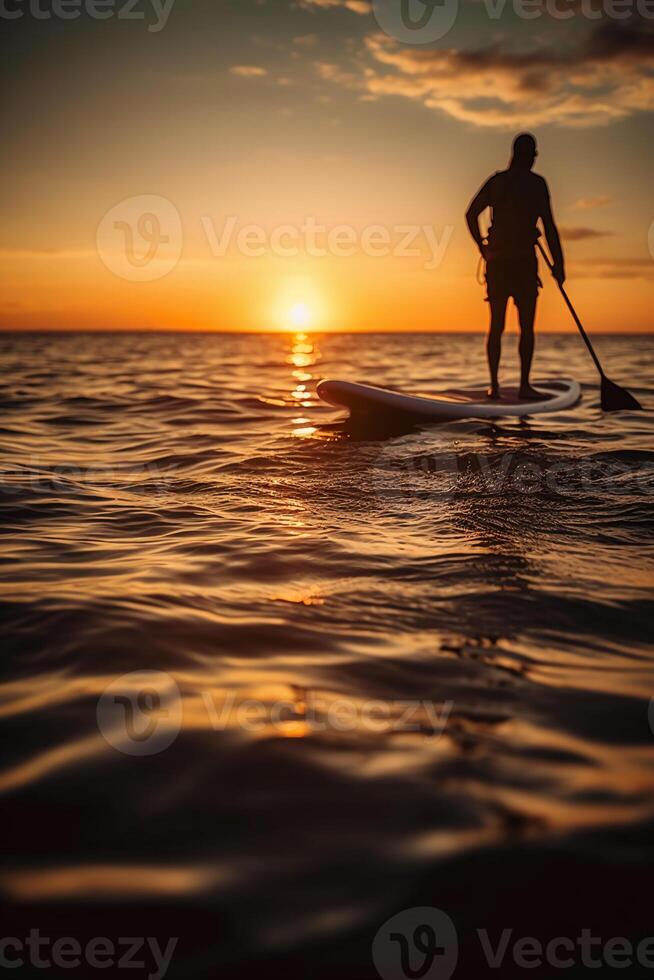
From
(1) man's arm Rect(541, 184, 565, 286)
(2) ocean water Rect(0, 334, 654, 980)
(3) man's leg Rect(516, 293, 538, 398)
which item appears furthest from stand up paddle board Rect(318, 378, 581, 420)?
(2) ocean water Rect(0, 334, 654, 980)

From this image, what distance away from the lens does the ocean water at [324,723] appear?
4.03 ft

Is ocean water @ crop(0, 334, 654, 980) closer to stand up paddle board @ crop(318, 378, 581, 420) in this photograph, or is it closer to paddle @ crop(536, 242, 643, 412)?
stand up paddle board @ crop(318, 378, 581, 420)

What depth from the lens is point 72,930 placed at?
1181 mm

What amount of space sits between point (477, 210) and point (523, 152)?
2.16 feet

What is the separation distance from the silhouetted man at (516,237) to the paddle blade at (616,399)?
106 cm

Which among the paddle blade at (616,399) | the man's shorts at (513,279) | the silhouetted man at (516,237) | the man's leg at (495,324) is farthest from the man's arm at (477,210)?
the paddle blade at (616,399)

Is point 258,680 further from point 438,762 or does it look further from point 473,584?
point 473,584

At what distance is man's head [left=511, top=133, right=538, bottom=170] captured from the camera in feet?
22.5

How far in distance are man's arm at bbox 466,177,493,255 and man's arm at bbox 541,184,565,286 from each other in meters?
0.56

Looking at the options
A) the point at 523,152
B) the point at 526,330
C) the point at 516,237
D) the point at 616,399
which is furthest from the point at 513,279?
the point at 616,399

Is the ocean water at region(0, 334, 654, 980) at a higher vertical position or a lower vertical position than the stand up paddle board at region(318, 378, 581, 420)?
lower

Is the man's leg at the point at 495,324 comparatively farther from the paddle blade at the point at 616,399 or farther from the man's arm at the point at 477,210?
the paddle blade at the point at 616,399

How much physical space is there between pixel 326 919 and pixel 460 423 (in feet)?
A: 20.2

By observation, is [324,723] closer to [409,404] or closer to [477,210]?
[409,404]
